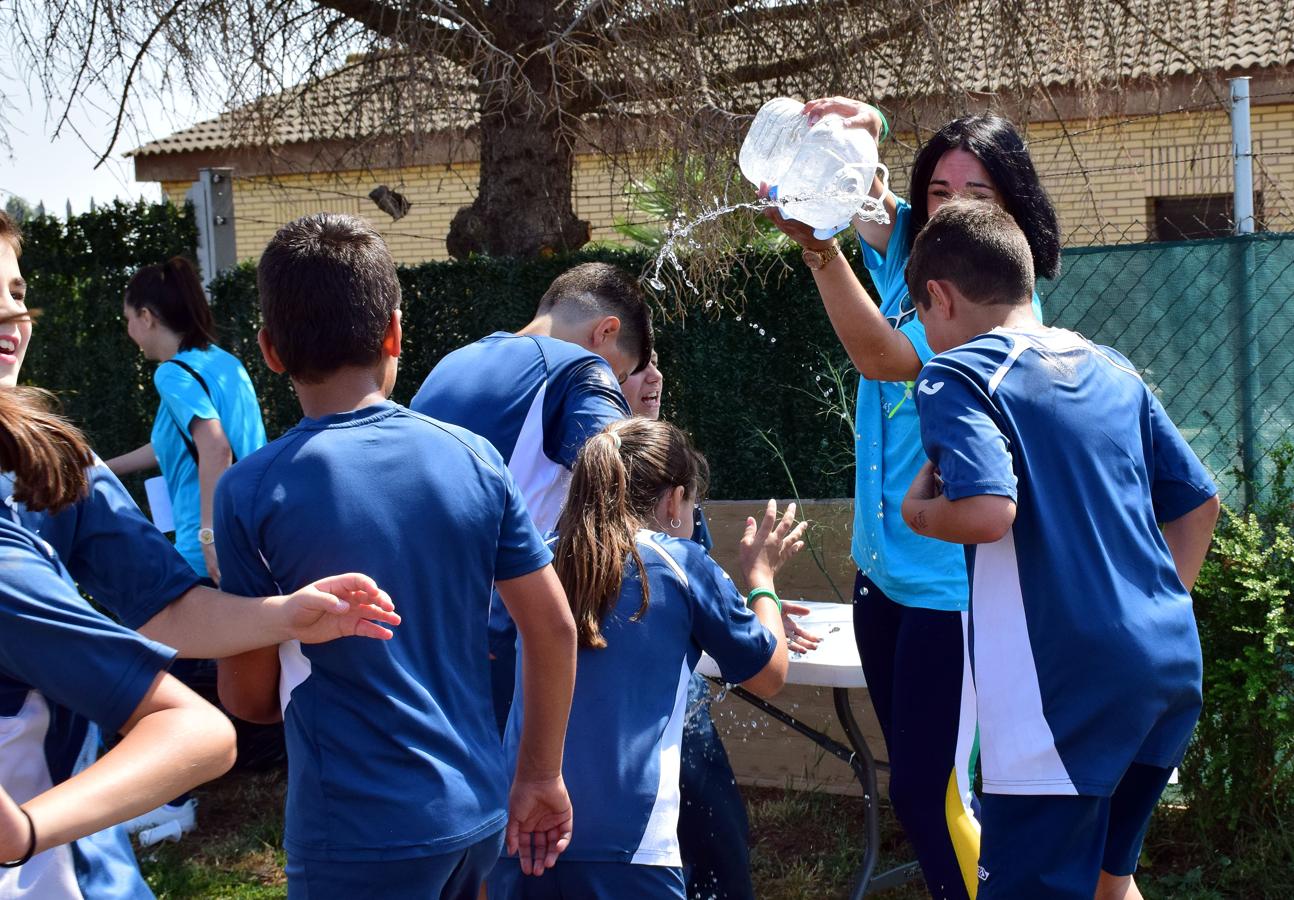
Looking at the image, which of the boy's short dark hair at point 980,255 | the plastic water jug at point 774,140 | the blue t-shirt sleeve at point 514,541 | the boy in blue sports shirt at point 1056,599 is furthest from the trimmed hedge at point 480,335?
the blue t-shirt sleeve at point 514,541

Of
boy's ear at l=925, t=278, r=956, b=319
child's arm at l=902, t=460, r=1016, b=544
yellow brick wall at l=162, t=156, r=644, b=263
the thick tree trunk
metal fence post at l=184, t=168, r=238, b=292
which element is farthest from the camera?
yellow brick wall at l=162, t=156, r=644, b=263

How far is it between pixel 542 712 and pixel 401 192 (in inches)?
242

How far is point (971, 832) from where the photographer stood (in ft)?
8.57

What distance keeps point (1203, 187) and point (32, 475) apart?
8.12 metres

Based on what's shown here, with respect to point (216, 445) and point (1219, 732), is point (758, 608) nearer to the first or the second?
point (1219, 732)

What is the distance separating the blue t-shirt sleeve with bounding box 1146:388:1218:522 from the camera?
7.83 ft

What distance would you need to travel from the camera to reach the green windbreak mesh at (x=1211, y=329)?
4.00 metres

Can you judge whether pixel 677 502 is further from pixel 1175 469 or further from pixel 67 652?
pixel 67 652

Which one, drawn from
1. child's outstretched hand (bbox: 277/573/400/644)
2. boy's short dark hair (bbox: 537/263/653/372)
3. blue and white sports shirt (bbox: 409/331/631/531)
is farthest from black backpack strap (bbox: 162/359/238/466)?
child's outstretched hand (bbox: 277/573/400/644)

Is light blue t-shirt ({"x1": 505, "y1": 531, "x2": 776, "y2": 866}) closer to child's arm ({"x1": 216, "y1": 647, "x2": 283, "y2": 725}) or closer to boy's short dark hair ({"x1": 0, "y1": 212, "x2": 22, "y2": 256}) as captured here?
child's arm ({"x1": 216, "y1": 647, "x2": 283, "y2": 725})

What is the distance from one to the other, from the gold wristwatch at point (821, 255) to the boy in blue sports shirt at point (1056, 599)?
403 millimetres

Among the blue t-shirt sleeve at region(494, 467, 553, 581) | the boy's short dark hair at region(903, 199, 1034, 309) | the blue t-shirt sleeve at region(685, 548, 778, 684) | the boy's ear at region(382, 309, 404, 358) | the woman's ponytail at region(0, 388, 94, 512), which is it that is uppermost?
the boy's short dark hair at region(903, 199, 1034, 309)

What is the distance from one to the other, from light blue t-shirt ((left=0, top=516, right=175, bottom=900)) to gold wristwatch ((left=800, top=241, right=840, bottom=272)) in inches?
60.6

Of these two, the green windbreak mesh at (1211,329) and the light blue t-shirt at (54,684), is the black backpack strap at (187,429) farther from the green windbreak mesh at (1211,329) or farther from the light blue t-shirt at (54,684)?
the light blue t-shirt at (54,684)
